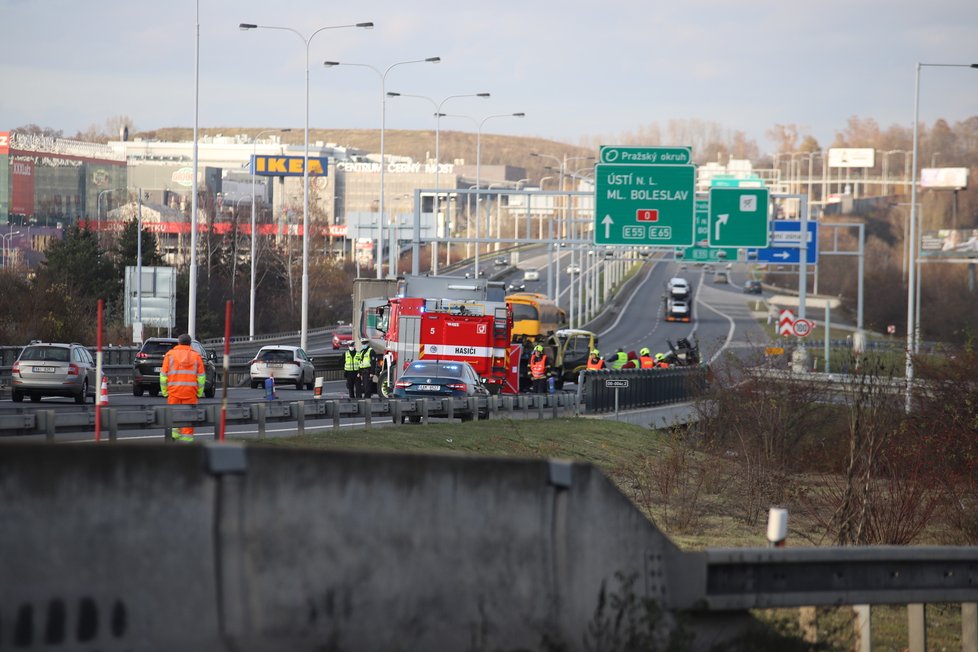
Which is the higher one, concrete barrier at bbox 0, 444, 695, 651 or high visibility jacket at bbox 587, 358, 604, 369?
concrete barrier at bbox 0, 444, 695, 651

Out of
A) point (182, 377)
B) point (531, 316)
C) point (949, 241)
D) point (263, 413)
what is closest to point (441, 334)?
point (263, 413)

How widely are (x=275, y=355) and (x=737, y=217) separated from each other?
15.4m

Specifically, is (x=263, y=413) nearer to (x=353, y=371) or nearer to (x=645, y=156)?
(x=353, y=371)

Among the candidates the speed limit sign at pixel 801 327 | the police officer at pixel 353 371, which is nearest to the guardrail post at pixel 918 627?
the police officer at pixel 353 371

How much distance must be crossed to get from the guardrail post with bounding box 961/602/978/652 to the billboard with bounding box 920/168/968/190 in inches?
5293

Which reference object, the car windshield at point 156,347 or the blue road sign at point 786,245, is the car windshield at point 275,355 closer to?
the car windshield at point 156,347

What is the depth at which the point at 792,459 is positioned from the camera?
2931cm

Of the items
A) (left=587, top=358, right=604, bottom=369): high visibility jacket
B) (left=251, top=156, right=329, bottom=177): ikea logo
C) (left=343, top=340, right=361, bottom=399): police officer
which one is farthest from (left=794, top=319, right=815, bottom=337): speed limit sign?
(left=251, top=156, right=329, bottom=177): ikea logo

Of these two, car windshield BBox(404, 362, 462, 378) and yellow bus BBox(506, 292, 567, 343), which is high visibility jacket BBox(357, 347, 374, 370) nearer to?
car windshield BBox(404, 362, 462, 378)

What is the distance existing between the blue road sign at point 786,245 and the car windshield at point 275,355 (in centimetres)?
1610

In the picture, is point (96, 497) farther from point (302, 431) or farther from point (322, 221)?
point (322, 221)

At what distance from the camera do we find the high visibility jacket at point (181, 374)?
18.8 m

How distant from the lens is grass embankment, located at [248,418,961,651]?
1259 cm

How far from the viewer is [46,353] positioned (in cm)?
3103
